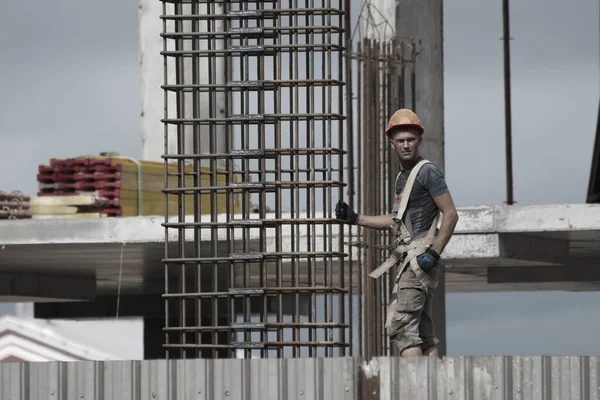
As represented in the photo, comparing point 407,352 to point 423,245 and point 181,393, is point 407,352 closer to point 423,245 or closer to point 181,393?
point 423,245

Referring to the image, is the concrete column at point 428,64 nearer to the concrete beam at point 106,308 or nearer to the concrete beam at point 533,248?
the concrete beam at point 533,248

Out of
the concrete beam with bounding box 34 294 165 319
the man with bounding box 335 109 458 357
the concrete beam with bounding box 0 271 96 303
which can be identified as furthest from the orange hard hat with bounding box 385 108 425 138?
the concrete beam with bounding box 34 294 165 319

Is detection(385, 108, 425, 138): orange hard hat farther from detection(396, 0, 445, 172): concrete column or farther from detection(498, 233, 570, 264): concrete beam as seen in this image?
detection(396, 0, 445, 172): concrete column

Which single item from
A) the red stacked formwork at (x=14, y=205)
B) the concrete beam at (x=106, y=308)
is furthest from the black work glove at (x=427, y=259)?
the concrete beam at (x=106, y=308)

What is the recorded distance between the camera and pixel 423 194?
11188 millimetres

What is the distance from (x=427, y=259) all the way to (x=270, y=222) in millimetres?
2352

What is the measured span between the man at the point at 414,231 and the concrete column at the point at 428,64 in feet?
41.0

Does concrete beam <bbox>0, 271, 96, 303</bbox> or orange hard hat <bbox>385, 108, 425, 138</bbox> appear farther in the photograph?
concrete beam <bbox>0, 271, 96, 303</bbox>

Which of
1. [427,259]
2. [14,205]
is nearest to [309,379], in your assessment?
[427,259]

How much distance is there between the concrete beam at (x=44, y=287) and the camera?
99.5 ft

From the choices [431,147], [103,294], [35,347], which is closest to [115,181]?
[431,147]

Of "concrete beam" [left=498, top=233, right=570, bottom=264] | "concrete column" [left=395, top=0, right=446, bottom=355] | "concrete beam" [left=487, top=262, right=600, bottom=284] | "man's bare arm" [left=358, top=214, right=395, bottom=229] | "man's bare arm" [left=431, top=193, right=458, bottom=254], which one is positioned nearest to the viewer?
"man's bare arm" [left=431, top=193, right=458, bottom=254]

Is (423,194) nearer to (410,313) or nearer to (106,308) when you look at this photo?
(410,313)

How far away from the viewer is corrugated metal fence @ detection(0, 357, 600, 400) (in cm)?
986
